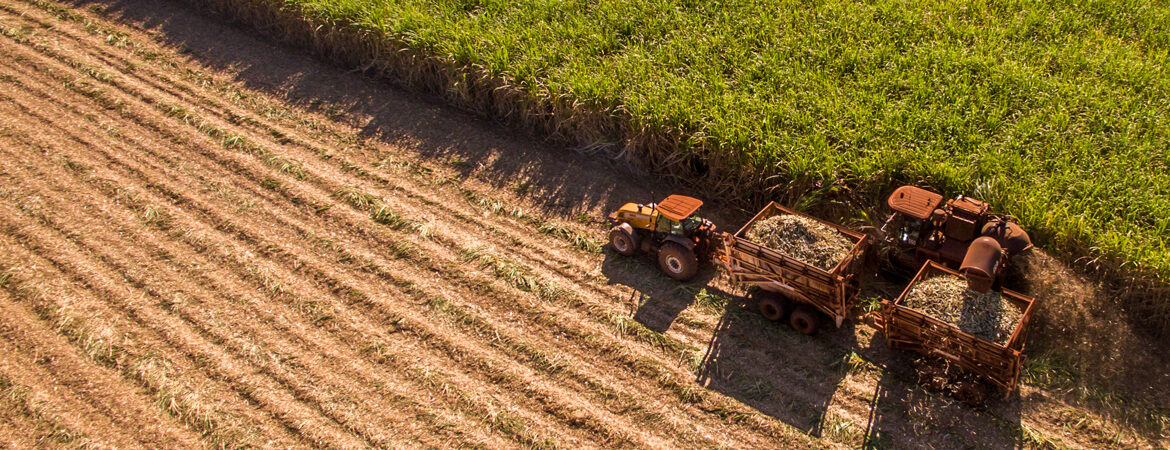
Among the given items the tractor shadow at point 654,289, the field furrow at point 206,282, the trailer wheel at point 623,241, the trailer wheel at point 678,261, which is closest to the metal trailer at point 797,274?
the trailer wheel at point 678,261

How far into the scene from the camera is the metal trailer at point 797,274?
6891 millimetres

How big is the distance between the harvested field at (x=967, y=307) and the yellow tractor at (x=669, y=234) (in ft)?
6.66

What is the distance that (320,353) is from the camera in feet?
24.7

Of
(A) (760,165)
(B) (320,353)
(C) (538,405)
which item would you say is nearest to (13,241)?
(B) (320,353)

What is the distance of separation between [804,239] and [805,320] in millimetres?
755

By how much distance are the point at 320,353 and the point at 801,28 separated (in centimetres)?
759

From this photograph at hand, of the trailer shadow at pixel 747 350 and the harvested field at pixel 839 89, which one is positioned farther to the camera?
the harvested field at pixel 839 89

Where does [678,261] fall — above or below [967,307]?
below

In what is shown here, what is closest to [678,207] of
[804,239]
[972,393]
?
[804,239]

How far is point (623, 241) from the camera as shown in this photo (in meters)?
8.31

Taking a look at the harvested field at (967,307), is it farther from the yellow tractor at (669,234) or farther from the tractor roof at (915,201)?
the yellow tractor at (669,234)

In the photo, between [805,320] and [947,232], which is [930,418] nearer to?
[805,320]

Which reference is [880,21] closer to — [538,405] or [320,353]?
[538,405]

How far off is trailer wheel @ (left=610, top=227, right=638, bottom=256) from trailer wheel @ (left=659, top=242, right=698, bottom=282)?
13.8 inches
